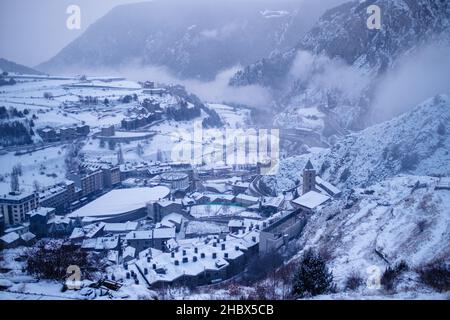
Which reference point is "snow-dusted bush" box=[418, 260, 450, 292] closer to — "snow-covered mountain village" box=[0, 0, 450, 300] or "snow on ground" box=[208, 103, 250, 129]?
"snow-covered mountain village" box=[0, 0, 450, 300]

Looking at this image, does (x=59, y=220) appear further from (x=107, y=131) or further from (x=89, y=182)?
Result: (x=107, y=131)

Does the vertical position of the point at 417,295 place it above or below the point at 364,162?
above

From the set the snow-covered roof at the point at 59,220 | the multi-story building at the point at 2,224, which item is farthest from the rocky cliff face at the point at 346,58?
the multi-story building at the point at 2,224

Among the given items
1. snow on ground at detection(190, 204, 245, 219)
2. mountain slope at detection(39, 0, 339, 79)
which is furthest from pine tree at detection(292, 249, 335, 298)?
mountain slope at detection(39, 0, 339, 79)

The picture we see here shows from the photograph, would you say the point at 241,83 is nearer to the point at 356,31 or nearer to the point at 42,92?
the point at 356,31

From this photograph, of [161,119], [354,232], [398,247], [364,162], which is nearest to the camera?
[398,247]

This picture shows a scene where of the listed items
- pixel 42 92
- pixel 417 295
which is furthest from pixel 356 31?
pixel 417 295

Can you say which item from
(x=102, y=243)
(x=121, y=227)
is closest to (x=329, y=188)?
(x=121, y=227)
